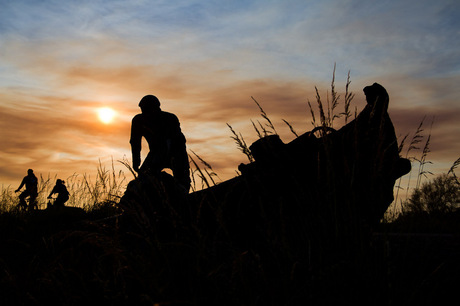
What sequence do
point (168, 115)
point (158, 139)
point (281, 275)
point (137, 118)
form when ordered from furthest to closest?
point (137, 118) → point (168, 115) → point (158, 139) → point (281, 275)

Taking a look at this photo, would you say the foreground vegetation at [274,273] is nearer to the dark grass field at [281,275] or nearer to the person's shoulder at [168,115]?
the dark grass field at [281,275]

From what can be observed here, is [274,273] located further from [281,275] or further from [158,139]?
[158,139]

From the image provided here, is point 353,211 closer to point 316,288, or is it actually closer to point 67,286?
point 316,288

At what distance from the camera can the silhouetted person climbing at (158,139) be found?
18.4ft

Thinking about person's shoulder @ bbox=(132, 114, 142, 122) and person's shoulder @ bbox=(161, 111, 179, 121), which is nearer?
person's shoulder @ bbox=(161, 111, 179, 121)

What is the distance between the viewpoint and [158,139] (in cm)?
578

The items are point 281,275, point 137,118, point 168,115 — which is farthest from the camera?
point 137,118

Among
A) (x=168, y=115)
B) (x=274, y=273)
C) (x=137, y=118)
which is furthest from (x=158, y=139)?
(x=274, y=273)

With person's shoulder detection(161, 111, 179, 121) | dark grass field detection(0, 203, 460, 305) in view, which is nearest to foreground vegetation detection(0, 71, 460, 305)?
dark grass field detection(0, 203, 460, 305)

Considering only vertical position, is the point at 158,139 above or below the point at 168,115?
below

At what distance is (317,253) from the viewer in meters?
2.06

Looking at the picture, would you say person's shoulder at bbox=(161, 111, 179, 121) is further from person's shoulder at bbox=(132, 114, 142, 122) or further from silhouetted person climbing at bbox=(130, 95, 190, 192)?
person's shoulder at bbox=(132, 114, 142, 122)

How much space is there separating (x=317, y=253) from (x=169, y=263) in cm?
79

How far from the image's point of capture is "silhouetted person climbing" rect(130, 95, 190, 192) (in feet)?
18.4
